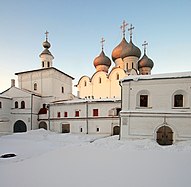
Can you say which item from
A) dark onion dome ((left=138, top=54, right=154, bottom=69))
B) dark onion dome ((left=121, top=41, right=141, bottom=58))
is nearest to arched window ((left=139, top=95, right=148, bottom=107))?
dark onion dome ((left=121, top=41, right=141, bottom=58))

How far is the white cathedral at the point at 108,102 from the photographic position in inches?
A: 535

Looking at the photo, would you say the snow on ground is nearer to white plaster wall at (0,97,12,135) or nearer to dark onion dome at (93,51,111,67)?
white plaster wall at (0,97,12,135)

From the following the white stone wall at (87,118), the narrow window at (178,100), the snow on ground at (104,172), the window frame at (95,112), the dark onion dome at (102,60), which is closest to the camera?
the snow on ground at (104,172)

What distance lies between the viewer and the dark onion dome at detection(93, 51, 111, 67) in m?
34.1

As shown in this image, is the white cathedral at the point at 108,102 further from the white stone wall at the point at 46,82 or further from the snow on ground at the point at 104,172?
the snow on ground at the point at 104,172

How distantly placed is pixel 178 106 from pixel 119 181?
10.6m

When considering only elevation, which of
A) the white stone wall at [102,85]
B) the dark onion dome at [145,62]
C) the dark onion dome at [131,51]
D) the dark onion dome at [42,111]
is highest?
the dark onion dome at [131,51]

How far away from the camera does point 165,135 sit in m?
13.7

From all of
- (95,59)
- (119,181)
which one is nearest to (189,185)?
(119,181)

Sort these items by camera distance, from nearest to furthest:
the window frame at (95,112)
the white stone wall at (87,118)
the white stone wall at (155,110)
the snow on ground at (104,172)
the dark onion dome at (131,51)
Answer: the snow on ground at (104,172) → the white stone wall at (155,110) → the white stone wall at (87,118) → the window frame at (95,112) → the dark onion dome at (131,51)

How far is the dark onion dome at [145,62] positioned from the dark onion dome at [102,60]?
6.53 metres

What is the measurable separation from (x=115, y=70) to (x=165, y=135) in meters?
18.1

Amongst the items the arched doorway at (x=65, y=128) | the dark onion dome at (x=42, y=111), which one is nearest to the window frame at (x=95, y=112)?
the arched doorway at (x=65, y=128)

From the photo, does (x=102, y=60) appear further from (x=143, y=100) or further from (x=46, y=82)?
(x=143, y=100)
